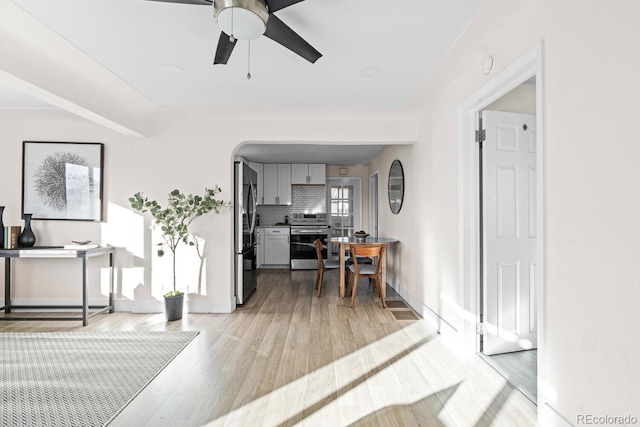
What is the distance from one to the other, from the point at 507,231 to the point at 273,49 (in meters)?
2.33

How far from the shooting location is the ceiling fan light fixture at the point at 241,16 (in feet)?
4.91

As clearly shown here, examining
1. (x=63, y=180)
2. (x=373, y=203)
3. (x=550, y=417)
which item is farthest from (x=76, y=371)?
(x=373, y=203)

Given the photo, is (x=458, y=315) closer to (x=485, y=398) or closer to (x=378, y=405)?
(x=485, y=398)

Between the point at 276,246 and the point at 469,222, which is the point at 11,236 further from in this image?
the point at 469,222

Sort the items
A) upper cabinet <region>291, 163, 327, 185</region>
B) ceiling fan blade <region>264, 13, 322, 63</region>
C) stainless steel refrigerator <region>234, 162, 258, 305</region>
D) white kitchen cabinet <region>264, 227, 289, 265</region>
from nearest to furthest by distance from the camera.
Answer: ceiling fan blade <region>264, 13, 322, 63</region> < stainless steel refrigerator <region>234, 162, 258, 305</region> < white kitchen cabinet <region>264, 227, 289, 265</region> < upper cabinet <region>291, 163, 327, 185</region>

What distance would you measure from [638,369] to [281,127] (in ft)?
11.4

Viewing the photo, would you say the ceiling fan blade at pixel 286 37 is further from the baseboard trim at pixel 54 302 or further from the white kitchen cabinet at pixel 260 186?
the white kitchen cabinet at pixel 260 186

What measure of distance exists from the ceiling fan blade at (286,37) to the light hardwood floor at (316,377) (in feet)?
7.02

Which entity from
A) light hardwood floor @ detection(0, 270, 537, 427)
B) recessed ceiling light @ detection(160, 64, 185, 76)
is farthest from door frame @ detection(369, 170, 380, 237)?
recessed ceiling light @ detection(160, 64, 185, 76)

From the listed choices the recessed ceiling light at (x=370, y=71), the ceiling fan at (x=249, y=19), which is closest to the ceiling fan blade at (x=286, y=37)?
the ceiling fan at (x=249, y=19)

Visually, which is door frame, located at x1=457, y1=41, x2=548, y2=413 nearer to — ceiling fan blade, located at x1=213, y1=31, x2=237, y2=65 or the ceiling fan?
the ceiling fan

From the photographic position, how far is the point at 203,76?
2791 millimetres

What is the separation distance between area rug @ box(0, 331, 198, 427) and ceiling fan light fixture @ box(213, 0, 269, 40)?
224 centimetres

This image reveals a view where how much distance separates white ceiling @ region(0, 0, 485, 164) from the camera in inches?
73.4
